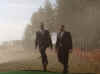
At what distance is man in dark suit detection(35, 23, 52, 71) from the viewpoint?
5.31 metres

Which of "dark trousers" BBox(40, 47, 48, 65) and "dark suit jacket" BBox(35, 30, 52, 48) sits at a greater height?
"dark suit jacket" BBox(35, 30, 52, 48)

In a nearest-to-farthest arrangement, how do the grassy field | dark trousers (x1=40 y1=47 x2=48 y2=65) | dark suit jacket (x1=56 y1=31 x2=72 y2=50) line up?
the grassy field
dark suit jacket (x1=56 y1=31 x2=72 y2=50)
dark trousers (x1=40 y1=47 x2=48 y2=65)

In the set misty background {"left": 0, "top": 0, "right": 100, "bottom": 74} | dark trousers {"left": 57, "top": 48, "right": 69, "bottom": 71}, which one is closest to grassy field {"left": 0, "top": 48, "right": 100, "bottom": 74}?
misty background {"left": 0, "top": 0, "right": 100, "bottom": 74}

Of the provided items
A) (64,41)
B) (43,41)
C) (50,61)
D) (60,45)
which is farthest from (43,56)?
(64,41)

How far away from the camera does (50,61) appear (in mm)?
5270

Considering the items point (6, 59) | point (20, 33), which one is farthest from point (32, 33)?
point (6, 59)

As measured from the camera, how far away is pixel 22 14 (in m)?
5.52

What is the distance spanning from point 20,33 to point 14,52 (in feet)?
1.96

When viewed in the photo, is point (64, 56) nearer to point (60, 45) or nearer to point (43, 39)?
point (60, 45)

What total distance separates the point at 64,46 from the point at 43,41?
0.66 meters

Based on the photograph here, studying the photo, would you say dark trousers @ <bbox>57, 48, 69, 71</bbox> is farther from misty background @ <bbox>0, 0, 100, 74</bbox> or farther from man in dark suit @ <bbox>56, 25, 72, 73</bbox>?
misty background @ <bbox>0, 0, 100, 74</bbox>

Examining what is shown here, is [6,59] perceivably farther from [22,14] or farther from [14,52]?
[22,14]

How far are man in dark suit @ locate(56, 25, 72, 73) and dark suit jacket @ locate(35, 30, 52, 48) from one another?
0.33 meters

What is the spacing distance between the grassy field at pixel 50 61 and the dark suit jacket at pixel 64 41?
23 centimetres
